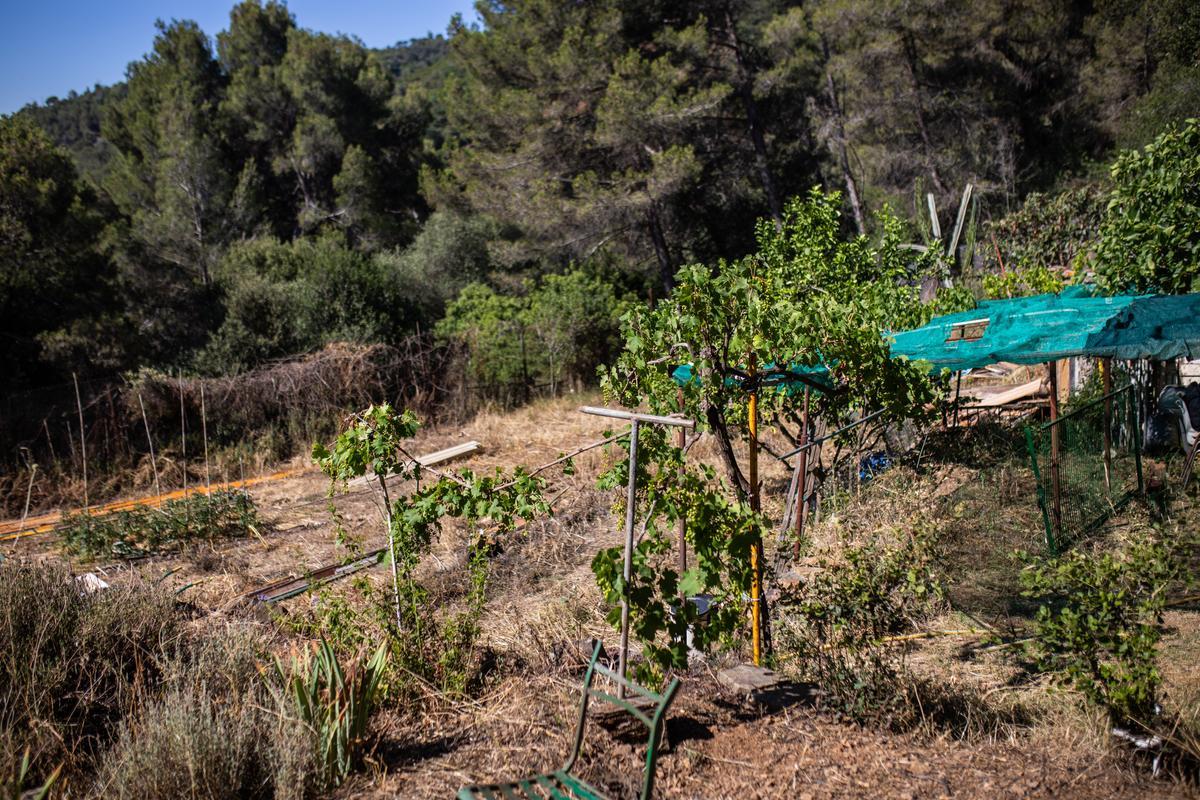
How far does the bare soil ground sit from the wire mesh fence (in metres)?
0.34

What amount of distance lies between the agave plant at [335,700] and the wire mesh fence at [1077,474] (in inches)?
176

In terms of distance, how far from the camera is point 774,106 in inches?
826

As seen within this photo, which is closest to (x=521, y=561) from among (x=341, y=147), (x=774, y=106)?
(x=774, y=106)

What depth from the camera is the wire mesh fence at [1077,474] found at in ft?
19.3

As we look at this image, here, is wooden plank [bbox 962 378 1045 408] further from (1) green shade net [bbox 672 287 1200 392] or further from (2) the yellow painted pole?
(2) the yellow painted pole

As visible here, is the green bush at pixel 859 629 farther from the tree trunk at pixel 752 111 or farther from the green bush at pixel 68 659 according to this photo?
the tree trunk at pixel 752 111

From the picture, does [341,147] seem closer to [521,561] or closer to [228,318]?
[228,318]

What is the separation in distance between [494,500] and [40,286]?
1245 cm

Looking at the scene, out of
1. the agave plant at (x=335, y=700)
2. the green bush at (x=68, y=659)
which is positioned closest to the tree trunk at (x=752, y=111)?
the green bush at (x=68, y=659)

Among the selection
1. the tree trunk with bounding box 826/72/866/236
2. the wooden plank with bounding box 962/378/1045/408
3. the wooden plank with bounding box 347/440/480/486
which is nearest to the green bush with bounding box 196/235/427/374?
the wooden plank with bounding box 347/440/480/486

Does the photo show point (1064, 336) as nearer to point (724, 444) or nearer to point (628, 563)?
point (724, 444)

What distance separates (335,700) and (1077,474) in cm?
580

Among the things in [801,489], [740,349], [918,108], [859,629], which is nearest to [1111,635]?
[859,629]

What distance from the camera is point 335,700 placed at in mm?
3307
